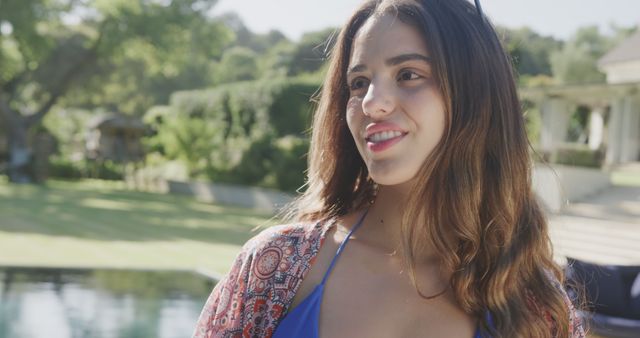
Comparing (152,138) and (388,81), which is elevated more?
(388,81)

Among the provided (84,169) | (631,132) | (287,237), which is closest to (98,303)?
(287,237)

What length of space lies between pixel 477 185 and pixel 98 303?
4356 millimetres

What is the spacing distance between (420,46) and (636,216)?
15.7 meters

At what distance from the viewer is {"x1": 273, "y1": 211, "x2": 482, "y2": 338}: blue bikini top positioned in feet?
4.59

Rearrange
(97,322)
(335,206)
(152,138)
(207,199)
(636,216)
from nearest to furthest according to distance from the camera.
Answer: (335,206) < (97,322) < (636,216) < (207,199) < (152,138)

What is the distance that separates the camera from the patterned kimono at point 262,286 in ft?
4.79

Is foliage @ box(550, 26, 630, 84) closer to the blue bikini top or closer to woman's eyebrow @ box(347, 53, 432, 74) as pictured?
woman's eyebrow @ box(347, 53, 432, 74)

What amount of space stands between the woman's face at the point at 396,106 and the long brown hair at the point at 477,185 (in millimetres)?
24

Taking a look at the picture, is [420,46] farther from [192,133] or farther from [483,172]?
[192,133]

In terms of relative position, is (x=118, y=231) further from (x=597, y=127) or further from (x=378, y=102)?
(x=597, y=127)

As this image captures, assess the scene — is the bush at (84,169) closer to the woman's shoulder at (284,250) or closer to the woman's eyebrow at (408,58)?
the woman's shoulder at (284,250)

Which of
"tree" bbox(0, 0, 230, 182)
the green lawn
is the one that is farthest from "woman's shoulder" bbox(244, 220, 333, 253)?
"tree" bbox(0, 0, 230, 182)

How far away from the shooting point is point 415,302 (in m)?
1.47

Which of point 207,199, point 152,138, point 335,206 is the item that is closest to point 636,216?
point 207,199
